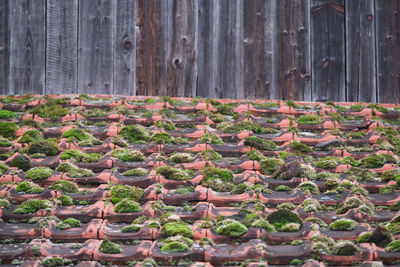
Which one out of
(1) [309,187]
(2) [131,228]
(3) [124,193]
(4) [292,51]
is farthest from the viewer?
(4) [292,51]

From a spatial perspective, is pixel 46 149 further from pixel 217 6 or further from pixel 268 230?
pixel 217 6

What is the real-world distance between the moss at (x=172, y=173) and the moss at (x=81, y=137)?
833mm

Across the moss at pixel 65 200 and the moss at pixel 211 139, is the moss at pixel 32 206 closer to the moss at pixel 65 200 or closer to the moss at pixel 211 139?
the moss at pixel 65 200

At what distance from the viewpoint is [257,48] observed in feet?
17.1

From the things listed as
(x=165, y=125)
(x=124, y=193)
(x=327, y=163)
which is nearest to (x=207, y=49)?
(x=165, y=125)

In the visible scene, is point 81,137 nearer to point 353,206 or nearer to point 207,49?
point 207,49

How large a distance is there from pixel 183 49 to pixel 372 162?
2.42 m

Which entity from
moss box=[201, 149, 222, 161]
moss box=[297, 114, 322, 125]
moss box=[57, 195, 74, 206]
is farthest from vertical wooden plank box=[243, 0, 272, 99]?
moss box=[57, 195, 74, 206]

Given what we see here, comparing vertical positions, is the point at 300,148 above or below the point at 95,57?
below

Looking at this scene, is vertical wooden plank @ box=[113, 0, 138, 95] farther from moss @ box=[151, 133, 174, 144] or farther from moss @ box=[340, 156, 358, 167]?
moss @ box=[340, 156, 358, 167]

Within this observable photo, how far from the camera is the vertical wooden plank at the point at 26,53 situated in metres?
5.13

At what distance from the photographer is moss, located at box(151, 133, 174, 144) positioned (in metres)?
4.13

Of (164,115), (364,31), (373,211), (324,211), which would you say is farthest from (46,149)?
(364,31)

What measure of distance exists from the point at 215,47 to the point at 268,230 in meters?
2.82
